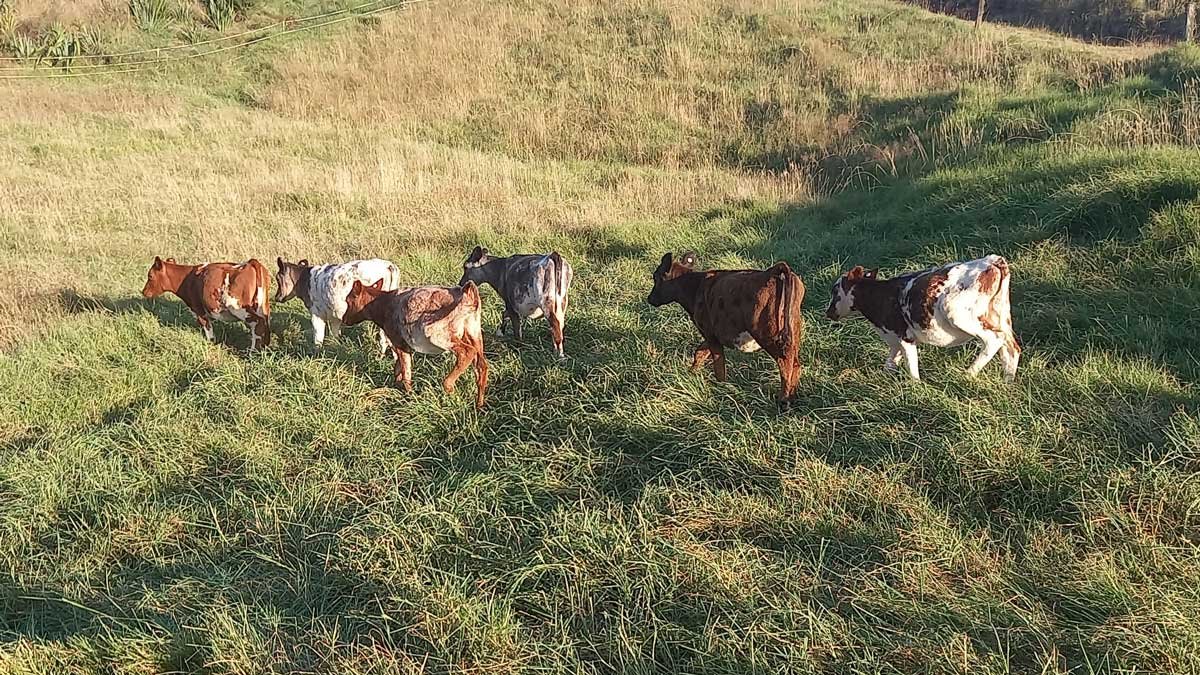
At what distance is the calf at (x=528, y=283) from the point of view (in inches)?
227

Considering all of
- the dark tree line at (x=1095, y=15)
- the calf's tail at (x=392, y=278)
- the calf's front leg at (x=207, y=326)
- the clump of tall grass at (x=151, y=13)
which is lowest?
the calf's front leg at (x=207, y=326)

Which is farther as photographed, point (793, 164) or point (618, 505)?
point (793, 164)

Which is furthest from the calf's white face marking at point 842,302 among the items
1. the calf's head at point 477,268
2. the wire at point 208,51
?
the wire at point 208,51

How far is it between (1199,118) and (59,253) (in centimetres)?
1334

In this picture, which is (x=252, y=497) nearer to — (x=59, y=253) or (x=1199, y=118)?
(x=59, y=253)

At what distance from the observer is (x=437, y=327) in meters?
5.00

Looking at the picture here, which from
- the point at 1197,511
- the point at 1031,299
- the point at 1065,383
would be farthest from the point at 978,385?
the point at 1031,299

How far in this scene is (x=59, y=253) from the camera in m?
8.77

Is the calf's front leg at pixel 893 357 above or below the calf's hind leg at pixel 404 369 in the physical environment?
above

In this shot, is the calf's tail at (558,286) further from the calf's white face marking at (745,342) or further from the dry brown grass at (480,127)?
the dry brown grass at (480,127)

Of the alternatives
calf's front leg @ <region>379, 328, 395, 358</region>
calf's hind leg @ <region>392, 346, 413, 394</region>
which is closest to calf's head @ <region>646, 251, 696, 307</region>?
calf's hind leg @ <region>392, 346, 413, 394</region>

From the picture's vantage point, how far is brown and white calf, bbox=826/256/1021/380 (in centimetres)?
447

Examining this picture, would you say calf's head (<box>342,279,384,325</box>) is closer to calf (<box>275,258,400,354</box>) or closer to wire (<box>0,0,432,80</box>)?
calf (<box>275,258,400,354</box>)

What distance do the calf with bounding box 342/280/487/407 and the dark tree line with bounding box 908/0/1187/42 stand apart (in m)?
27.2
